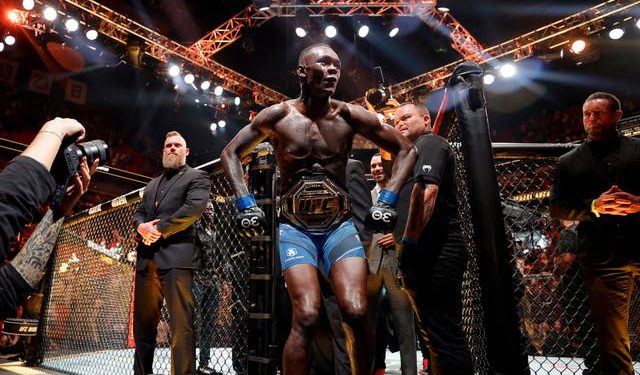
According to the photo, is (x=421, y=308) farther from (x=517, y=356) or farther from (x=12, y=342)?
(x=12, y=342)

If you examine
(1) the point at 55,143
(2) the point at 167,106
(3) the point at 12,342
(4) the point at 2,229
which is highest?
(2) the point at 167,106

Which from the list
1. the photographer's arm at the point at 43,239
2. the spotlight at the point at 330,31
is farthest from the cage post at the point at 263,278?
the spotlight at the point at 330,31

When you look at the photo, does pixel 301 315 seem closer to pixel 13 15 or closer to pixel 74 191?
pixel 74 191

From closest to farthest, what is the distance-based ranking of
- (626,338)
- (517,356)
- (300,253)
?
(517,356) < (300,253) < (626,338)

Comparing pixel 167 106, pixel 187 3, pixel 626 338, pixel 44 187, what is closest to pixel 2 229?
pixel 44 187

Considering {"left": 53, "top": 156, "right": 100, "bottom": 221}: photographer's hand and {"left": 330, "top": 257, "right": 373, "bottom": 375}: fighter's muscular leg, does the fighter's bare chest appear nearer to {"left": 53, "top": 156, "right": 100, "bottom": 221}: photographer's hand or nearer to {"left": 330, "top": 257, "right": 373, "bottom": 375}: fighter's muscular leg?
{"left": 330, "top": 257, "right": 373, "bottom": 375}: fighter's muscular leg

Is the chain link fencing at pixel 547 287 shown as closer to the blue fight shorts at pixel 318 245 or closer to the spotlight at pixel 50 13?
the blue fight shorts at pixel 318 245

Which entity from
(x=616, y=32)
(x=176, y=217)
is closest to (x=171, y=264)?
(x=176, y=217)

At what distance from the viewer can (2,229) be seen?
113 centimetres

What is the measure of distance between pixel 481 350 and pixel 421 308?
57cm

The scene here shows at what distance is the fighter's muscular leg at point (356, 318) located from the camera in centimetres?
196

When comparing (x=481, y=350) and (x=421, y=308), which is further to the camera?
(x=481, y=350)

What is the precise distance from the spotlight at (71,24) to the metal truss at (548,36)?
794 centimetres

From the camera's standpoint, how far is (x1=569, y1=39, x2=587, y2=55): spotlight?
858 centimetres
